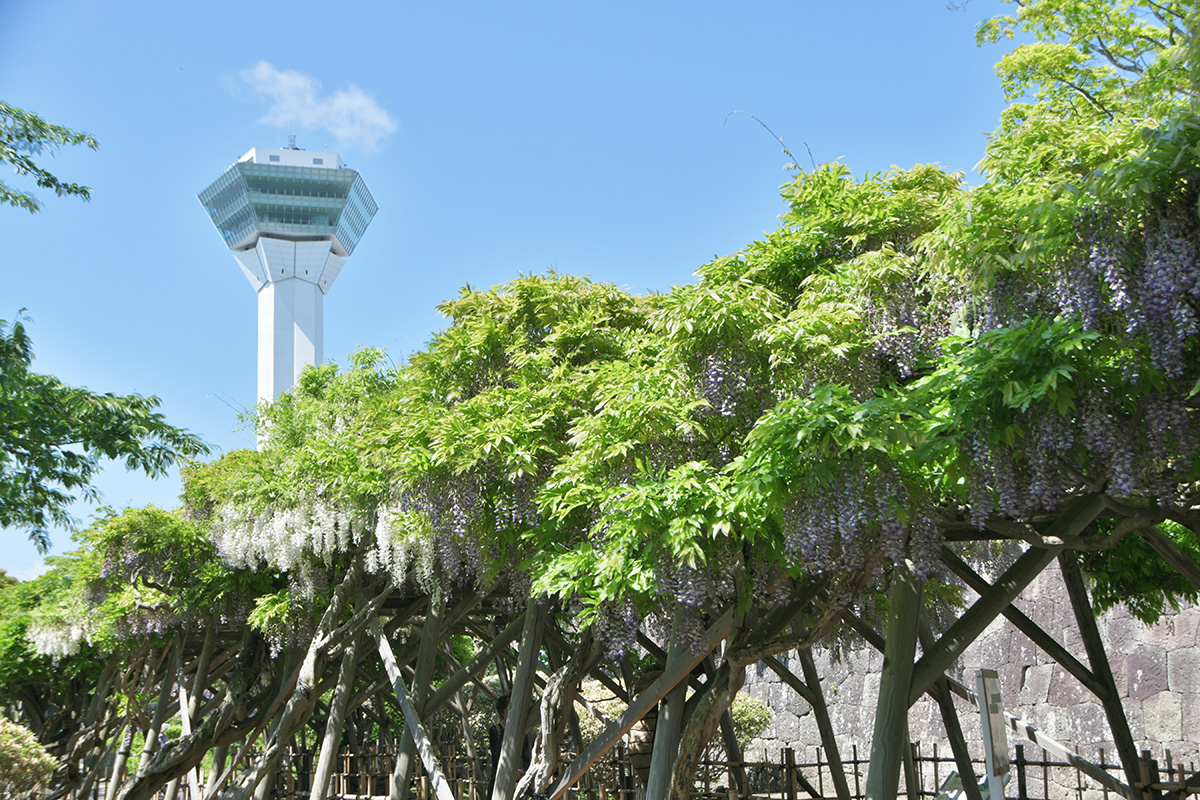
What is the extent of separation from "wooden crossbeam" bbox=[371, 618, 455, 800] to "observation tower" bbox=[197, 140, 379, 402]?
56778mm

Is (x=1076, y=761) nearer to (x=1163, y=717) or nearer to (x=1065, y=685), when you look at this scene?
(x=1163, y=717)

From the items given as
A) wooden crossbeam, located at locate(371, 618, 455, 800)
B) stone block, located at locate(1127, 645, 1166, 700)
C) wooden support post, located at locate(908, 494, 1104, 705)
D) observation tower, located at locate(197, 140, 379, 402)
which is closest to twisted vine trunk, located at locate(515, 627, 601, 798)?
wooden crossbeam, located at locate(371, 618, 455, 800)

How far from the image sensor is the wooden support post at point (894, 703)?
6074 mm

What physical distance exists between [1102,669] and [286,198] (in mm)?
64282

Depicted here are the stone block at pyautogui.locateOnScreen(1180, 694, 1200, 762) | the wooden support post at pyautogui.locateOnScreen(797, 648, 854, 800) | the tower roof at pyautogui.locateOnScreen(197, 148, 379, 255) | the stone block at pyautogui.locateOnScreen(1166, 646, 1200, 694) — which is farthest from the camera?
the tower roof at pyautogui.locateOnScreen(197, 148, 379, 255)

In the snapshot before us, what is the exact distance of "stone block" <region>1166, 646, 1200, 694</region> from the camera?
12648 millimetres

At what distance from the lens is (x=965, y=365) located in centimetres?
476

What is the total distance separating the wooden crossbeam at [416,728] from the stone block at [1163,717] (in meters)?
9.60

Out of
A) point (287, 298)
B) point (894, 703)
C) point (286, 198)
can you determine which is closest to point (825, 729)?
point (894, 703)

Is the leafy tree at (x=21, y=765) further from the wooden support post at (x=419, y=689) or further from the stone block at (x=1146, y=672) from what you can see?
the stone block at (x=1146, y=672)

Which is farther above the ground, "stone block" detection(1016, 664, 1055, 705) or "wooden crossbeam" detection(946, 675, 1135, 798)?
"stone block" detection(1016, 664, 1055, 705)

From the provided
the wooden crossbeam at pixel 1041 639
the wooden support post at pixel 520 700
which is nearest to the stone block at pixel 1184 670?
the wooden crossbeam at pixel 1041 639

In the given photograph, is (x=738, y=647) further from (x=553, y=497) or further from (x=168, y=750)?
(x=168, y=750)

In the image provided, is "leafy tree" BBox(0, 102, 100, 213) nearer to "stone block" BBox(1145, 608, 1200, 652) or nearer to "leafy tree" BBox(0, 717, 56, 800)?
"leafy tree" BBox(0, 717, 56, 800)
